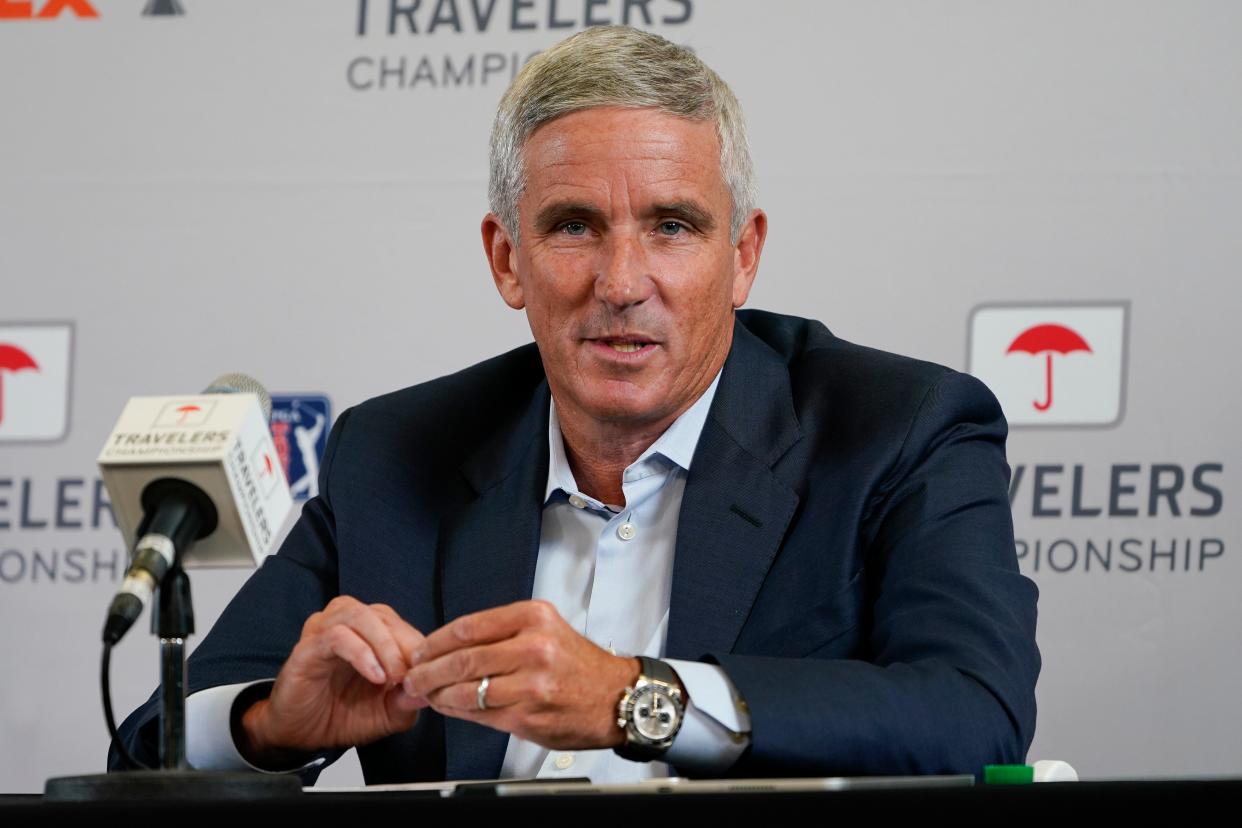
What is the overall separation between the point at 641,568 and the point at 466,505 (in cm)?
30

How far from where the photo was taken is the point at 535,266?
228cm

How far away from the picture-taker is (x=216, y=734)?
1.95 meters

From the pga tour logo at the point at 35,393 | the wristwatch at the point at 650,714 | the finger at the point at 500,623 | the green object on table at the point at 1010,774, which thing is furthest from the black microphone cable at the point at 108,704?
the pga tour logo at the point at 35,393

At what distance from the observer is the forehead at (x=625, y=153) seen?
217cm

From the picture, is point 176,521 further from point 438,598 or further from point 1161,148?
point 1161,148

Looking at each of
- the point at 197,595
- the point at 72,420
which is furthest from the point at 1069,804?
the point at 72,420

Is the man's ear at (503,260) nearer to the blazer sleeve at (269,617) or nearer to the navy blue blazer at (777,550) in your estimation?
the navy blue blazer at (777,550)

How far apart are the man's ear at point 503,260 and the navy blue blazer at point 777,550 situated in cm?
15

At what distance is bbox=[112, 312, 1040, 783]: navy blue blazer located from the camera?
5.60 feet

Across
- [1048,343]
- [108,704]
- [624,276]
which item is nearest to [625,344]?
[624,276]

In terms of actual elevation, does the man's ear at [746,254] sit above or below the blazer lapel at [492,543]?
above

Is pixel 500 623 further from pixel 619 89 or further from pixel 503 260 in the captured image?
pixel 503 260

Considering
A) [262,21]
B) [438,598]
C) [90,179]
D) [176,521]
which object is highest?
[262,21]

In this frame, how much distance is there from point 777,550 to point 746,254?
0.53m
